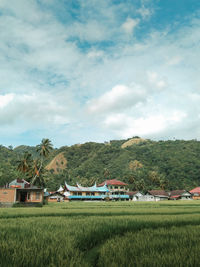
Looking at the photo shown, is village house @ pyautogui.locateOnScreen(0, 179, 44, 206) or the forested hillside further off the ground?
the forested hillside

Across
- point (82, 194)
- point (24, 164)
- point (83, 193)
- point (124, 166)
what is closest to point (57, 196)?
point (82, 194)

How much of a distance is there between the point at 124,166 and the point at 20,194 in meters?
97.7

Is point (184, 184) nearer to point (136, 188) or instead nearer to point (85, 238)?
point (136, 188)

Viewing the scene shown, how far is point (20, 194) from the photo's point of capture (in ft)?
133

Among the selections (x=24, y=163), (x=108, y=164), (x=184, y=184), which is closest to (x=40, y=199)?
(x=24, y=163)

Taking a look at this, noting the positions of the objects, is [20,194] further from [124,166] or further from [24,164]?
[124,166]

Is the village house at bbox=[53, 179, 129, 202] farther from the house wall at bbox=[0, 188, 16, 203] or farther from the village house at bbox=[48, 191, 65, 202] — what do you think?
the house wall at bbox=[0, 188, 16, 203]

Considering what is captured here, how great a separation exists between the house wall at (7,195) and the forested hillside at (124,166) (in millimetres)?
30098

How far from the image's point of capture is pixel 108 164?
459 ft

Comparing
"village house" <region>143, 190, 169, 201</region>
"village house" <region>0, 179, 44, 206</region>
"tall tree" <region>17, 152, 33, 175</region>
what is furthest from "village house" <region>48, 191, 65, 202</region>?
"village house" <region>143, 190, 169, 201</region>

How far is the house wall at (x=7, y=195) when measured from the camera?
3666cm

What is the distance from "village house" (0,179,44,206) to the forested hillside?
27.7m

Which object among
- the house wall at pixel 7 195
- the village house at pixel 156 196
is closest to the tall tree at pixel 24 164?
the house wall at pixel 7 195

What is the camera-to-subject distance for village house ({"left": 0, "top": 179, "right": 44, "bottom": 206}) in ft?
121
